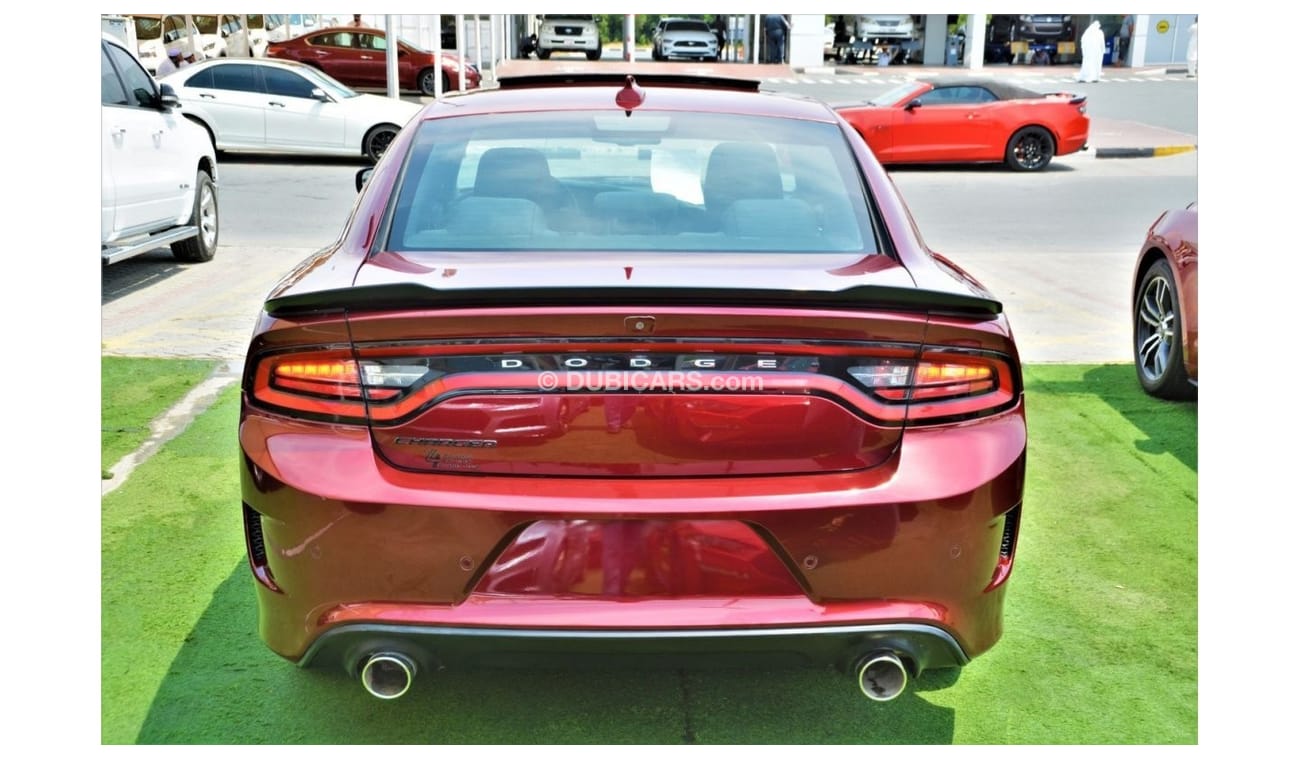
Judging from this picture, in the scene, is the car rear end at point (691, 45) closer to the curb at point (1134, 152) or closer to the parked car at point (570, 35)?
the parked car at point (570, 35)

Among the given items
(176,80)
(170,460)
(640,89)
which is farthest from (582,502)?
(176,80)

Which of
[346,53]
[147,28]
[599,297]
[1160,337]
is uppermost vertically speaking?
[147,28]

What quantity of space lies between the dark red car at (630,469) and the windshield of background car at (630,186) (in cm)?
56

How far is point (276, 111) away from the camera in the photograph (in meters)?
17.1

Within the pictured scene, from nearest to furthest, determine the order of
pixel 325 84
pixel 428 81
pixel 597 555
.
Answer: pixel 597 555, pixel 325 84, pixel 428 81

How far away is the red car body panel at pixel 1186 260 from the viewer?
5734 millimetres

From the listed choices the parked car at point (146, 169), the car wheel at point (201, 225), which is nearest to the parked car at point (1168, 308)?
the parked car at point (146, 169)

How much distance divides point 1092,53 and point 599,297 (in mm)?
39651

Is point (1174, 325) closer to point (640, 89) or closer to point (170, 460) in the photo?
point (640, 89)

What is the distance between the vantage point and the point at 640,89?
4.07 meters

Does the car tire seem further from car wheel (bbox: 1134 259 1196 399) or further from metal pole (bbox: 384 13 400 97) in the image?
car wheel (bbox: 1134 259 1196 399)

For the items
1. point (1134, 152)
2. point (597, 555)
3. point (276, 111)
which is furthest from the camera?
point (1134, 152)

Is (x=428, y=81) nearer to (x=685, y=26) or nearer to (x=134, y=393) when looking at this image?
(x=685, y=26)

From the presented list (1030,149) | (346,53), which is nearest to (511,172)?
(1030,149)
